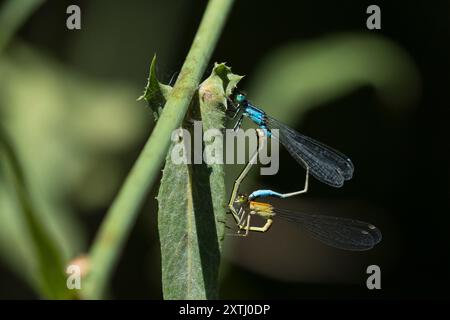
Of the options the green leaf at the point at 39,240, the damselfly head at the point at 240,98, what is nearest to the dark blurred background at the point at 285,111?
the damselfly head at the point at 240,98

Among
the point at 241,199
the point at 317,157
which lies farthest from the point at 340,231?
the point at 241,199

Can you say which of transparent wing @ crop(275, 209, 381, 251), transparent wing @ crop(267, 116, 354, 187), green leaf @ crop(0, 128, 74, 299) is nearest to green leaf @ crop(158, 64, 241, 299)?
green leaf @ crop(0, 128, 74, 299)

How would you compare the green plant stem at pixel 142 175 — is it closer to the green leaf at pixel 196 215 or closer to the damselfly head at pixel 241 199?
the green leaf at pixel 196 215

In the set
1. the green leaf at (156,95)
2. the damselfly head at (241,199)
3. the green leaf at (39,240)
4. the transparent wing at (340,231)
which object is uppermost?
the green leaf at (156,95)

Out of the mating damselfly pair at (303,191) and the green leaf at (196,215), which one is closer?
the green leaf at (196,215)

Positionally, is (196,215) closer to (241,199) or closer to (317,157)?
(241,199)

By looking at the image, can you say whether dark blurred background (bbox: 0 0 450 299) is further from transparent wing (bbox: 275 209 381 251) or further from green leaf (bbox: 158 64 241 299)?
green leaf (bbox: 158 64 241 299)

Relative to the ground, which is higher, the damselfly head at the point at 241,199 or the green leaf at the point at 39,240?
the green leaf at the point at 39,240
